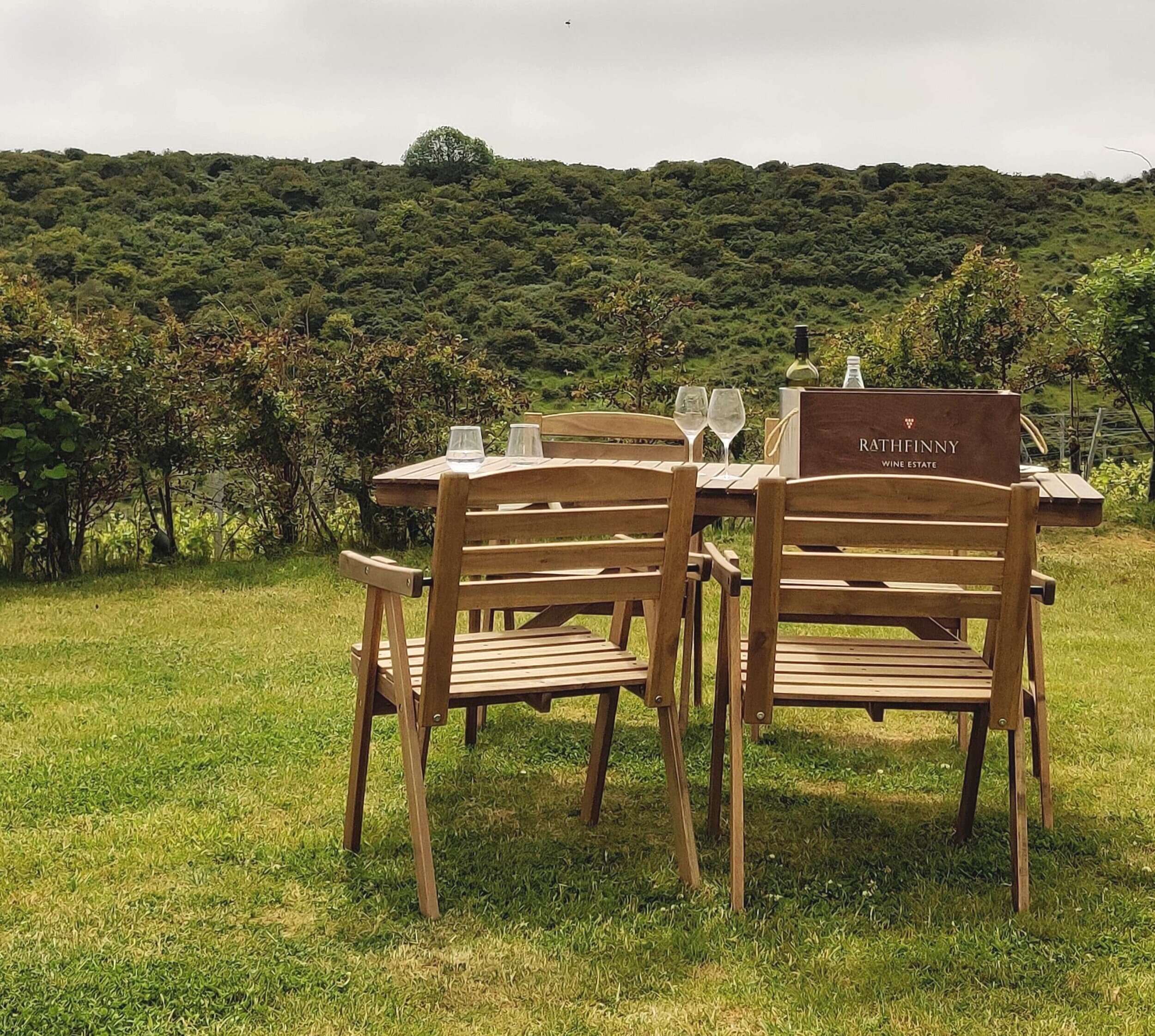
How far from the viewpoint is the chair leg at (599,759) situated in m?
2.95

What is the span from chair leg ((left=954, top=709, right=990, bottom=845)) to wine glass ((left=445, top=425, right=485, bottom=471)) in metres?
1.50

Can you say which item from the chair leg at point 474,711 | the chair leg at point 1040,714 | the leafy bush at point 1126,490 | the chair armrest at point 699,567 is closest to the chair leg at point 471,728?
the chair leg at point 474,711

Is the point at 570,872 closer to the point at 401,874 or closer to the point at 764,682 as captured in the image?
the point at 401,874

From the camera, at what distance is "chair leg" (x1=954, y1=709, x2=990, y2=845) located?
2.83 m

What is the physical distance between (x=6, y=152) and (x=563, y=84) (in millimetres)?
18377

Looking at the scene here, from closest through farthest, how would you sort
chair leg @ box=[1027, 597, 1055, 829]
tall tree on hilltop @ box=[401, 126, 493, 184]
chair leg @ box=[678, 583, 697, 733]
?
chair leg @ box=[1027, 597, 1055, 829]
chair leg @ box=[678, 583, 697, 733]
tall tree on hilltop @ box=[401, 126, 493, 184]

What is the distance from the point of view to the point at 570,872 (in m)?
2.79

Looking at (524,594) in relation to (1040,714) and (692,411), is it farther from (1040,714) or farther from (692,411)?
(1040,714)

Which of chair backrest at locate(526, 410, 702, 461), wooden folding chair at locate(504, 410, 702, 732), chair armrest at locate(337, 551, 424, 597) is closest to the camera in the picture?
chair armrest at locate(337, 551, 424, 597)

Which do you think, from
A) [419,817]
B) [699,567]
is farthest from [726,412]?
[419,817]

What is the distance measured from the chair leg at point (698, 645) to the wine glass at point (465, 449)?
3.39 ft

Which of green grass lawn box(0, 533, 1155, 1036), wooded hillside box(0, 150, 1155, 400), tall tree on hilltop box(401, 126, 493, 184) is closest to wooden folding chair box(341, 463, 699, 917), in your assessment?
green grass lawn box(0, 533, 1155, 1036)

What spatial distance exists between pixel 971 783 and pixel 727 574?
837 mm

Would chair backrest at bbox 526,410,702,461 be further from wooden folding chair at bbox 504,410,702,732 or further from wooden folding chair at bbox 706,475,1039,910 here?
wooden folding chair at bbox 706,475,1039,910
